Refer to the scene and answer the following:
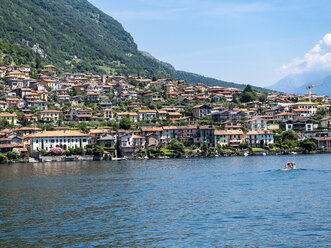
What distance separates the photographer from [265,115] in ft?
408

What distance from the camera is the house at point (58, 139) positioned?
9194 cm

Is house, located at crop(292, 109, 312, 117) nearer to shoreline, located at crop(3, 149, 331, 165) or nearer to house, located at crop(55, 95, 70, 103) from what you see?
shoreline, located at crop(3, 149, 331, 165)

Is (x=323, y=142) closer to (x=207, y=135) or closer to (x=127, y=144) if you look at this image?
(x=207, y=135)

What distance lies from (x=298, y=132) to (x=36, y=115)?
68.2 meters

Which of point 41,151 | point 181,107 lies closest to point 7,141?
point 41,151

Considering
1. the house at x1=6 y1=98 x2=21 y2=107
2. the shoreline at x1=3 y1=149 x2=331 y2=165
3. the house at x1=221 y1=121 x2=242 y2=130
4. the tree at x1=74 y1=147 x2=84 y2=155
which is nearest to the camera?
the shoreline at x1=3 y1=149 x2=331 y2=165

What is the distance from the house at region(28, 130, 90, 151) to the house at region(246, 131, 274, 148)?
38562 mm

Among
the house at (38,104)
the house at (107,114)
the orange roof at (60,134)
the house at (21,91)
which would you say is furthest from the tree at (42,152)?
the house at (21,91)

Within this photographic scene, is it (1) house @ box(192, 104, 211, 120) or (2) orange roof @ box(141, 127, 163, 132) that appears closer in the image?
(2) orange roof @ box(141, 127, 163, 132)

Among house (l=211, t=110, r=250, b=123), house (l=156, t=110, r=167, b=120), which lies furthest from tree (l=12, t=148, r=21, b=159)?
house (l=211, t=110, r=250, b=123)

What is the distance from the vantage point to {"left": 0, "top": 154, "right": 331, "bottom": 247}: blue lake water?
76.9ft

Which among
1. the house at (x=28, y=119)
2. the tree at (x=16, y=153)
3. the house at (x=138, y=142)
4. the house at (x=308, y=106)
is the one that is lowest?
the tree at (x=16, y=153)

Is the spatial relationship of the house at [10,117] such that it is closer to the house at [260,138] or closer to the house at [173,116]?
the house at [173,116]

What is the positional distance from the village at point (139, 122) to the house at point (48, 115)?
10.4 inches
